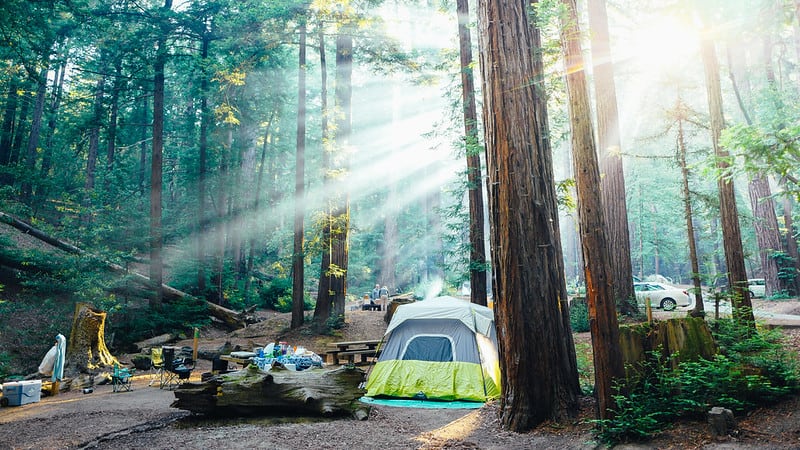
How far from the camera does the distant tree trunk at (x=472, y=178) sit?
44.4 feet

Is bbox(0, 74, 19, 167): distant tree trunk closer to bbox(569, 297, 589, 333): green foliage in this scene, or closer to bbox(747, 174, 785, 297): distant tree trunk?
bbox(569, 297, 589, 333): green foliage

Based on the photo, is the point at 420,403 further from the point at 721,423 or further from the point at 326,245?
the point at 326,245

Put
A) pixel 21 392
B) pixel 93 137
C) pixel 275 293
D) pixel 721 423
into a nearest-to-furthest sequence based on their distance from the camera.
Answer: pixel 721 423 < pixel 21 392 < pixel 275 293 < pixel 93 137

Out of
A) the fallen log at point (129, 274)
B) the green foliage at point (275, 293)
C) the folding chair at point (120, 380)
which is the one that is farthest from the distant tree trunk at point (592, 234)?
the green foliage at point (275, 293)

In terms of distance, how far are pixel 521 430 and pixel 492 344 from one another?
12.1 feet

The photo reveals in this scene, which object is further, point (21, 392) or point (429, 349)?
point (429, 349)

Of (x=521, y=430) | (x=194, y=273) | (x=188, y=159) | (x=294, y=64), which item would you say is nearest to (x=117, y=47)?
(x=188, y=159)

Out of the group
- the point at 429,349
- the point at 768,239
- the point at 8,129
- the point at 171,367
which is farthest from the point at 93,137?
the point at 768,239

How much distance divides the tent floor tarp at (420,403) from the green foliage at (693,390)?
134 inches

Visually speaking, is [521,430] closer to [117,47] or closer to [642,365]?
[642,365]

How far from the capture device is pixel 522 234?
6949mm

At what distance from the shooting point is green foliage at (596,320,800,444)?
5.25 metres

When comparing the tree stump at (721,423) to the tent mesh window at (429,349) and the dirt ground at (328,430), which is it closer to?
the dirt ground at (328,430)

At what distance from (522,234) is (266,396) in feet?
16.7
